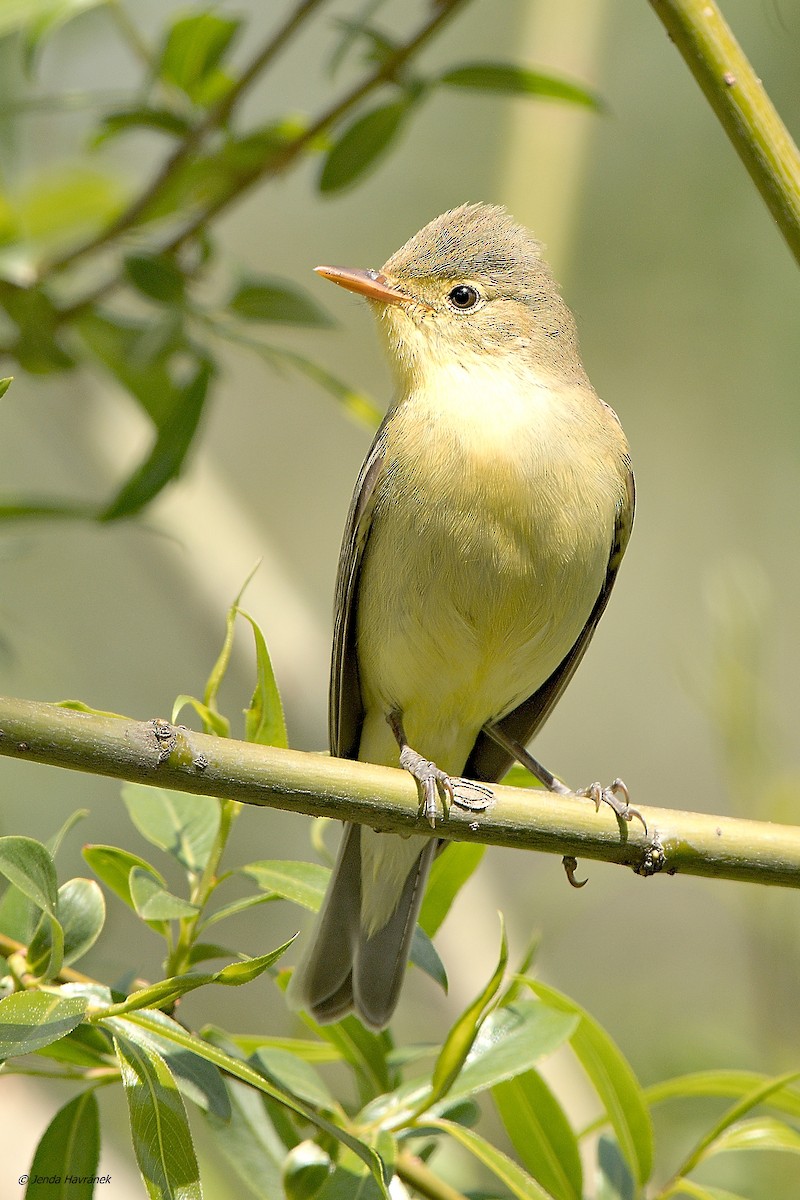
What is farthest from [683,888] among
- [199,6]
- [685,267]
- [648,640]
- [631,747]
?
[199,6]

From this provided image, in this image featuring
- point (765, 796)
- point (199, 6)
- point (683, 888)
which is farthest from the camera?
point (683, 888)

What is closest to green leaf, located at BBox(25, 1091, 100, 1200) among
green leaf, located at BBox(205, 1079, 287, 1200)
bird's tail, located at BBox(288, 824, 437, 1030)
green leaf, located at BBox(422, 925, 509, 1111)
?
green leaf, located at BBox(205, 1079, 287, 1200)

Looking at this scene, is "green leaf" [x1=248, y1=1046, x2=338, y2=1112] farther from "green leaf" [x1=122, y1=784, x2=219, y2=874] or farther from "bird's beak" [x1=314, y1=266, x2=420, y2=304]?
"bird's beak" [x1=314, y1=266, x2=420, y2=304]

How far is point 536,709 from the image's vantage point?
4.27 meters

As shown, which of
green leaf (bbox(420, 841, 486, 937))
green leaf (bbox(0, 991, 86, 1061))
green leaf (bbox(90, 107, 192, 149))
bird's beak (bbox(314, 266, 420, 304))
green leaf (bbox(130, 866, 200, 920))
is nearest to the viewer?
green leaf (bbox(0, 991, 86, 1061))

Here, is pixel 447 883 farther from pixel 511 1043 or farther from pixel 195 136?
pixel 195 136

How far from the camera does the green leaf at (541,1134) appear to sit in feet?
8.23

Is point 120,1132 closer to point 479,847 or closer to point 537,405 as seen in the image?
point 479,847

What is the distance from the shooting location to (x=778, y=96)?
233 inches

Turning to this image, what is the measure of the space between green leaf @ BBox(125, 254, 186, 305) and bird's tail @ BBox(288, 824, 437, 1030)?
162 centimetres

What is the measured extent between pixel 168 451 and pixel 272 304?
604 millimetres

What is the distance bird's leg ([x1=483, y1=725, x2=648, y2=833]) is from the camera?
240 cm

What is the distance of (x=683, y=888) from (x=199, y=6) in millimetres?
5228

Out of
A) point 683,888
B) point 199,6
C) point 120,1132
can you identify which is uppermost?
point 199,6
